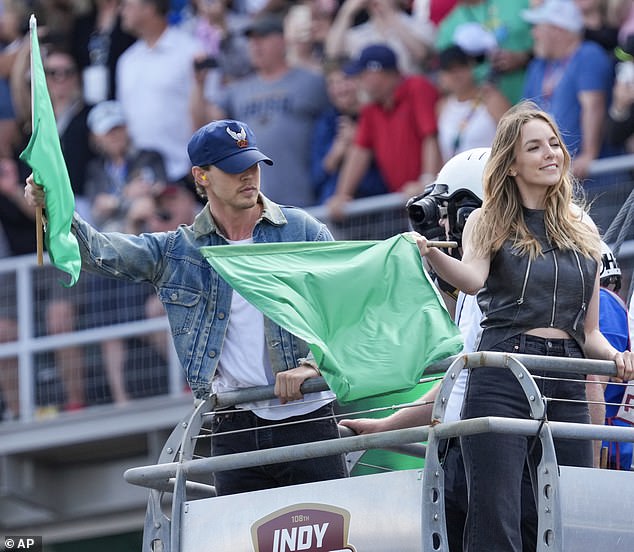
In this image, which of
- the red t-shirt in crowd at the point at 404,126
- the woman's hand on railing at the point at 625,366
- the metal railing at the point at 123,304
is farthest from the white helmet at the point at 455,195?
the red t-shirt in crowd at the point at 404,126

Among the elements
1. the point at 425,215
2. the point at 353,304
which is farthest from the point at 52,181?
the point at 425,215

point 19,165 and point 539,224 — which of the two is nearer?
point 539,224

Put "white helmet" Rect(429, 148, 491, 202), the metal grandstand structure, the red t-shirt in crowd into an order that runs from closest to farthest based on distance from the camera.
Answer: "white helmet" Rect(429, 148, 491, 202) < the red t-shirt in crowd < the metal grandstand structure

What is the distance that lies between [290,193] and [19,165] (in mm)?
2640

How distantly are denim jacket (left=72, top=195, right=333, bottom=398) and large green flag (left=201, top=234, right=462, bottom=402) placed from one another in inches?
14.5

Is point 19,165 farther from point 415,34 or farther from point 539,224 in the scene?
point 539,224

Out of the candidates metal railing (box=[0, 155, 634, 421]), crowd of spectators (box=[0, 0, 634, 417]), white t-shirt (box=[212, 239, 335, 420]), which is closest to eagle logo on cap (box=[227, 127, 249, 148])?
white t-shirt (box=[212, 239, 335, 420])

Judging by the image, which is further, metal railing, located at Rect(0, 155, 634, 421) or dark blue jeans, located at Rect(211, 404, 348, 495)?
metal railing, located at Rect(0, 155, 634, 421)

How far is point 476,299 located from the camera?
6023 mm

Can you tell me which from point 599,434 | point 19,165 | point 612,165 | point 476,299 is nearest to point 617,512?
point 599,434

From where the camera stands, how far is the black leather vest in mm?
5688

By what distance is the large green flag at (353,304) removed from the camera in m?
5.56

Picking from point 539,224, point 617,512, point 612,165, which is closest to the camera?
point 617,512

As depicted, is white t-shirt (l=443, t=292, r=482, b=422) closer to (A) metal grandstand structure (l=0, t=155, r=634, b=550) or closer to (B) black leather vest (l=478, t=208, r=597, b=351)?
(B) black leather vest (l=478, t=208, r=597, b=351)
